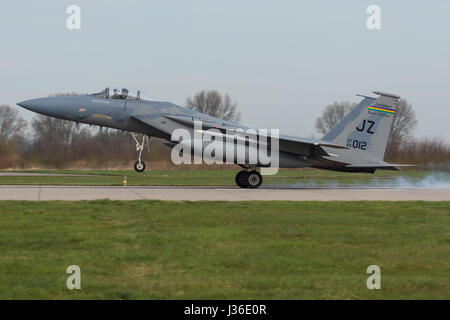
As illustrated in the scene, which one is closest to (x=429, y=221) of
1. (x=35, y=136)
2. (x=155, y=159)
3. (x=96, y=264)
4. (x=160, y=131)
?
(x=96, y=264)

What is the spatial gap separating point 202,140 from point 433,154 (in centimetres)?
1578

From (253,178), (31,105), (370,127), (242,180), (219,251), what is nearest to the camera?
(219,251)

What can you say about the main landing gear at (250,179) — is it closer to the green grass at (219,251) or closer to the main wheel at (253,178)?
the main wheel at (253,178)

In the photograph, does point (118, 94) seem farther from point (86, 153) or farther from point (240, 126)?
point (86, 153)

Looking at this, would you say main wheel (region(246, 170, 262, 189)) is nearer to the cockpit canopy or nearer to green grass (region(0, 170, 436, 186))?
green grass (region(0, 170, 436, 186))

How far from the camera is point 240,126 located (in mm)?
20891

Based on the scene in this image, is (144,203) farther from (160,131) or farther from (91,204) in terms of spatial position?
(160,131)

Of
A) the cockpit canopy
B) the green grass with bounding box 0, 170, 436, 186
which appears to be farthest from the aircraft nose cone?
the green grass with bounding box 0, 170, 436, 186

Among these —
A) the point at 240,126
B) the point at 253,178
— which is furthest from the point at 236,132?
the point at 253,178

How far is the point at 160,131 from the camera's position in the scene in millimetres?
20047

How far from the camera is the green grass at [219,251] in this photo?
5.77 meters

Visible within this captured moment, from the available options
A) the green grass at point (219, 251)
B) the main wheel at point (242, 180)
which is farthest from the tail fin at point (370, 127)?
the green grass at point (219, 251)

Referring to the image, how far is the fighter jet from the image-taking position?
19500mm

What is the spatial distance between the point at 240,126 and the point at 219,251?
13.5 meters
